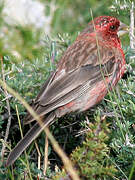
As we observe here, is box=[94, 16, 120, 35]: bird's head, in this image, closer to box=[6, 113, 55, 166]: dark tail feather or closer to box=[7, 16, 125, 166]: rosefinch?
box=[7, 16, 125, 166]: rosefinch

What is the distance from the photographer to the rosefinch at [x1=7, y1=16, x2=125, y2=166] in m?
4.43

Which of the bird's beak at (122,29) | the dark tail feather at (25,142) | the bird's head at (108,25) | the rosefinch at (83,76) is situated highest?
the bird's head at (108,25)

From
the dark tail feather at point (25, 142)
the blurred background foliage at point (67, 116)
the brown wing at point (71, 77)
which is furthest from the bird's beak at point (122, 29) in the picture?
the dark tail feather at point (25, 142)

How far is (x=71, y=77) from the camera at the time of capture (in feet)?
15.5

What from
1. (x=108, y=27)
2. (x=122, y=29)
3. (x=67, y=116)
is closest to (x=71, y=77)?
(x=67, y=116)

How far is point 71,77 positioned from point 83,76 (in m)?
0.15

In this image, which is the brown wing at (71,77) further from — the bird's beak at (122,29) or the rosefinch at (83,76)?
the bird's beak at (122,29)

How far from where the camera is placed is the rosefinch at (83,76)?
175 inches

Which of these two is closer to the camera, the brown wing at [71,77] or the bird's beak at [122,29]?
the brown wing at [71,77]

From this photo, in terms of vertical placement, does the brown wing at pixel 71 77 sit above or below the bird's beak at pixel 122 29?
below

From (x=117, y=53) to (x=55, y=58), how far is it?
0.76m

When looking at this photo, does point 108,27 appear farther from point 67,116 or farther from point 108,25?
point 67,116

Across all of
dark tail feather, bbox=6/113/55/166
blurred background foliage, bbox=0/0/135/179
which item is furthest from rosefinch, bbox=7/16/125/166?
blurred background foliage, bbox=0/0/135/179

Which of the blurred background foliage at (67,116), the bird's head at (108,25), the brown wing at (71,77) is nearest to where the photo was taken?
the blurred background foliage at (67,116)
